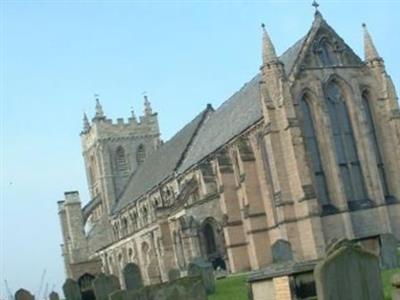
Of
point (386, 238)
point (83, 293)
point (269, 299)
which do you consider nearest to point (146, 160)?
point (83, 293)

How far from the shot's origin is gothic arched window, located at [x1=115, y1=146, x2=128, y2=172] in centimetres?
6844

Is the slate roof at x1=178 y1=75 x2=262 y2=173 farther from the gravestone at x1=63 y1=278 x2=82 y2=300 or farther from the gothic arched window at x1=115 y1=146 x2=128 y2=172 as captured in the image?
the gothic arched window at x1=115 y1=146 x2=128 y2=172

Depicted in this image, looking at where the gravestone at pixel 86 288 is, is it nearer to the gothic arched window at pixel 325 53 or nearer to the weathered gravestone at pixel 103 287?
the weathered gravestone at pixel 103 287

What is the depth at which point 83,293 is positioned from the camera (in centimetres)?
2625

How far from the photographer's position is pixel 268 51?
3422 centimetres

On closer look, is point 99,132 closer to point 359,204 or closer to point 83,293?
point 359,204

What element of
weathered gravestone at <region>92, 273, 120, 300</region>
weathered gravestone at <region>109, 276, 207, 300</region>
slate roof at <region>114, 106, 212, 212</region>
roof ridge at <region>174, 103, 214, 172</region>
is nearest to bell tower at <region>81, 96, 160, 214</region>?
slate roof at <region>114, 106, 212, 212</region>

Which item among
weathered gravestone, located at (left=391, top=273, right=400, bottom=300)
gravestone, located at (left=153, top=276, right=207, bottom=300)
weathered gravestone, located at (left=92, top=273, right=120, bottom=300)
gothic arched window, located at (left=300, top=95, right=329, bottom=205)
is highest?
gothic arched window, located at (left=300, top=95, right=329, bottom=205)

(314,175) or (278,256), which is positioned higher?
(314,175)

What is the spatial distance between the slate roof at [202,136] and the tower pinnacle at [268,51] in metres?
1.10

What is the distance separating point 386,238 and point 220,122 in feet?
84.6

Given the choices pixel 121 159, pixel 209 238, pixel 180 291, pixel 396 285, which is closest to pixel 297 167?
pixel 209 238

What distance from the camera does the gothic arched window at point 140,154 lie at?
68625mm

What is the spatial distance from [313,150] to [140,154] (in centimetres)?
3690
